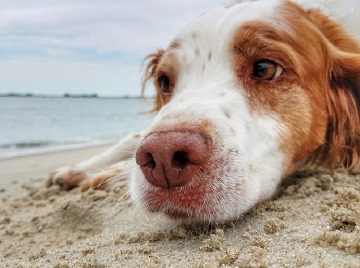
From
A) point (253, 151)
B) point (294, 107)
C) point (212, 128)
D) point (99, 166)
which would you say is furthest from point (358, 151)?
point (99, 166)

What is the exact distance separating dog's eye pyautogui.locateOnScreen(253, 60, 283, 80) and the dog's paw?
2.13 m

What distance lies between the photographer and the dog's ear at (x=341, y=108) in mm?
2951

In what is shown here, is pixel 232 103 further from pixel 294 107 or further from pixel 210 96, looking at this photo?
pixel 294 107

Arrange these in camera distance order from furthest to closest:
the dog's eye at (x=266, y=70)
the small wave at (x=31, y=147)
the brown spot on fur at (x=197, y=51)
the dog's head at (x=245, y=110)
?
the small wave at (x=31, y=147) → the brown spot on fur at (x=197, y=51) → the dog's eye at (x=266, y=70) → the dog's head at (x=245, y=110)

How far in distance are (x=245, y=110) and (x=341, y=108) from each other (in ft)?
2.66

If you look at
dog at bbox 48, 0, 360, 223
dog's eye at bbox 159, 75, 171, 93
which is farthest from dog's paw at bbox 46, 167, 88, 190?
dog's eye at bbox 159, 75, 171, 93

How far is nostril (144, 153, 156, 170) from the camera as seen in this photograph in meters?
1.93

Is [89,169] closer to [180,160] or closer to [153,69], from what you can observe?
[153,69]

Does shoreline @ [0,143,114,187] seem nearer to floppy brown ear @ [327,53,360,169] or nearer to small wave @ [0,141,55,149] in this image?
small wave @ [0,141,55,149]

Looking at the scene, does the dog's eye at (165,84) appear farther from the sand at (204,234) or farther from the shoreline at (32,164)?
the shoreline at (32,164)

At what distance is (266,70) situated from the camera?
2.62m

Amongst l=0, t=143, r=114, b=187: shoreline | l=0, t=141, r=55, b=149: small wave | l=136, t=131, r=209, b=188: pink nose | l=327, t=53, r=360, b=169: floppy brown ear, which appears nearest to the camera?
l=136, t=131, r=209, b=188: pink nose

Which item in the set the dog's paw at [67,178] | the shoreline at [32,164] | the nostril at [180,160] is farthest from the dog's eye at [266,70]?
the shoreline at [32,164]

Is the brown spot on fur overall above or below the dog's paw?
above
